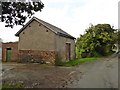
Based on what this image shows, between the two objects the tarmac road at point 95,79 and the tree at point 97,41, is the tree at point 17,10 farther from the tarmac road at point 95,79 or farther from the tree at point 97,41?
the tree at point 97,41

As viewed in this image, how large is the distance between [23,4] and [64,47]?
22.9 meters

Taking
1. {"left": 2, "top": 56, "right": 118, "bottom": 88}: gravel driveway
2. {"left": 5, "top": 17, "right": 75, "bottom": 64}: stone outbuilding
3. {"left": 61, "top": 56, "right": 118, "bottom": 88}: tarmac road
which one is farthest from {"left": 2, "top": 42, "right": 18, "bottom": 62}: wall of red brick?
{"left": 61, "top": 56, "right": 118, "bottom": 88}: tarmac road

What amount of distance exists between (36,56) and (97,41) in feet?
78.9

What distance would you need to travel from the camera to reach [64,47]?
115ft

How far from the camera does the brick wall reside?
31.1m

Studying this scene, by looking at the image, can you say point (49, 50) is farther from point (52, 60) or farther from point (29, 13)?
point (29, 13)

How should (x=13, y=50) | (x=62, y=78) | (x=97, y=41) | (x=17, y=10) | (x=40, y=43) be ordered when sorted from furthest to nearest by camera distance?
(x=97, y=41) → (x=13, y=50) → (x=40, y=43) → (x=62, y=78) → (x=17, y=10)

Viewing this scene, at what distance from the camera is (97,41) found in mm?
53156

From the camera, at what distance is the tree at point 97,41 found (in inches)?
2050

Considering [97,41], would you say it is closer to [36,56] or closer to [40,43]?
[40,43]

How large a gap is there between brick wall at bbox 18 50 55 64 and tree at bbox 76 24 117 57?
20.0 metres

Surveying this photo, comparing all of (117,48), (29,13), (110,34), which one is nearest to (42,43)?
(29,13)

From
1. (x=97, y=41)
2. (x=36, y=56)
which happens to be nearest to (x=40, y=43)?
(x=36, y=56)

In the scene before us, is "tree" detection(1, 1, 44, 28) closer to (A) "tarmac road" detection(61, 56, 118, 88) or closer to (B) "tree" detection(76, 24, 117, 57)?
(A) "tarmac road" detection(61, 56, 118, 88)
